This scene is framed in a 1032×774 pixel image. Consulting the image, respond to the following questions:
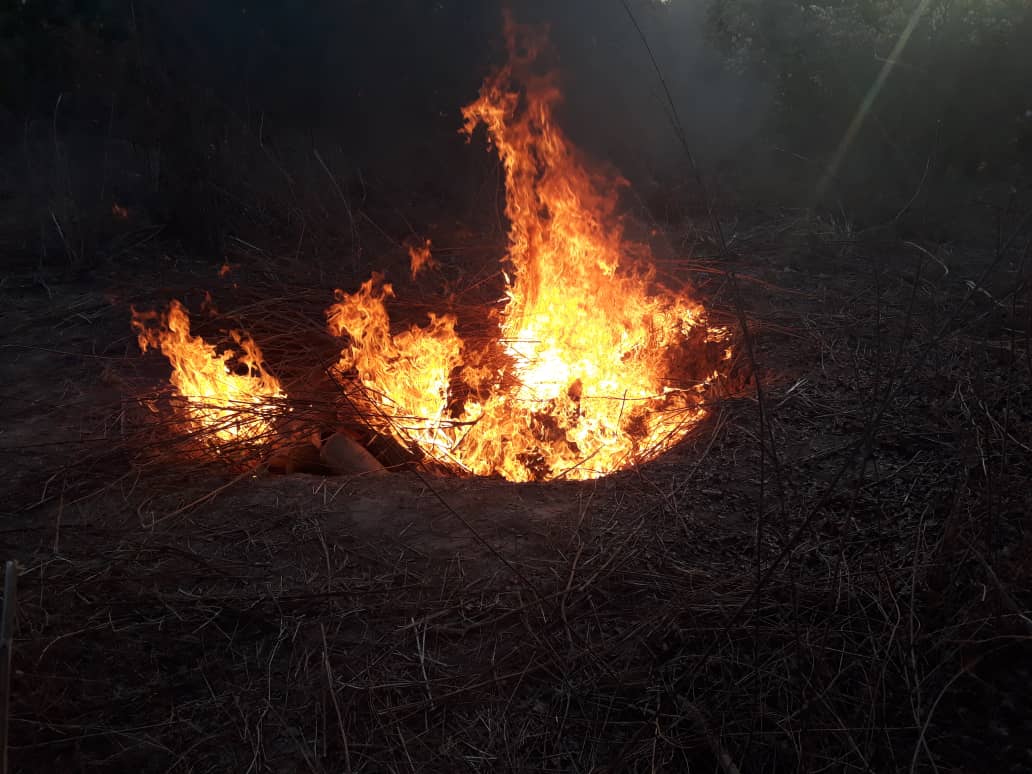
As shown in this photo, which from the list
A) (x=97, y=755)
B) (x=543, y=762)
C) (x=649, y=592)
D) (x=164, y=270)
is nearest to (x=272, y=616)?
(x=97, y=755)

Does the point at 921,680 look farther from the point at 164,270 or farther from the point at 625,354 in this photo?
the point at 164,270

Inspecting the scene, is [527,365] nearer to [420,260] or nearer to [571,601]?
[420,260]

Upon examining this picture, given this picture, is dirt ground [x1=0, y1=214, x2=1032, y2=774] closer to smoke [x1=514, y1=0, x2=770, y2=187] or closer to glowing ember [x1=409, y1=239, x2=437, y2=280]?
glowing ember [x1=409, y1=239, x2=437, y2=280]

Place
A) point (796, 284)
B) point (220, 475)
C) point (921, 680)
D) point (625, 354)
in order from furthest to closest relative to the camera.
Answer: point (796, 284) → point (625, 354) → point (220, 475) → point (921, 680)

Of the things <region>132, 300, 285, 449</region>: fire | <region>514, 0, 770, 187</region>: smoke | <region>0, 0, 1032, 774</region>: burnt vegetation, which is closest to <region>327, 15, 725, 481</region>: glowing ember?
<region>0, 0, 1032, 774</region>: burnt vegetation

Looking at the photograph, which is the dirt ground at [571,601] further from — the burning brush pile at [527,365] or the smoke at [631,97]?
the smoke at [631,97]

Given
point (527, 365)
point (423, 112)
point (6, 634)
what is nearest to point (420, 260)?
point (527, 365)

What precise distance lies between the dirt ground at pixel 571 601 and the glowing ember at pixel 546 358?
0.68 metres

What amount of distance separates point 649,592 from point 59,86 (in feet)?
41.9

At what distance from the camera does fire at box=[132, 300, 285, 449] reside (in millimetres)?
4078

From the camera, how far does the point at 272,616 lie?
8.73 ft

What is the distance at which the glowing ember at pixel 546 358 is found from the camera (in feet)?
13.9

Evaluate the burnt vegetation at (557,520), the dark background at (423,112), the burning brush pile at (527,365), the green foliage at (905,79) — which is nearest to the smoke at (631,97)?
the dark background at (423,112)

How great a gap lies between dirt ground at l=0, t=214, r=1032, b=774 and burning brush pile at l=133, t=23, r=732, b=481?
50 centimetres
